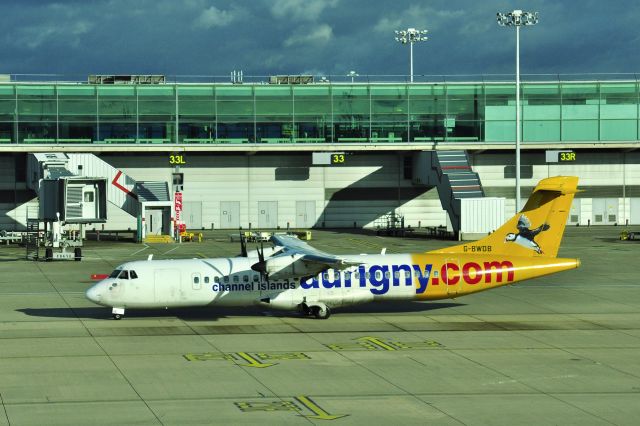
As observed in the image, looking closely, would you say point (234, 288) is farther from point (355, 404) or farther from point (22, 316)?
point (355, 404)

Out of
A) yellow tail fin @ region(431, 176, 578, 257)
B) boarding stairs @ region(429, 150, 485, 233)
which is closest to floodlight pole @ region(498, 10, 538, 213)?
boarding stairs @ region(429, 150, 485, 233)

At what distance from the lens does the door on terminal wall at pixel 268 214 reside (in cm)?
9912

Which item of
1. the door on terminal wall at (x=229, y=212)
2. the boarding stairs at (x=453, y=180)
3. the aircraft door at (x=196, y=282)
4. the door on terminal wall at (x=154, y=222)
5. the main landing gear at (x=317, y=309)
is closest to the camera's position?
the aircraft door at (x=196, y=282)

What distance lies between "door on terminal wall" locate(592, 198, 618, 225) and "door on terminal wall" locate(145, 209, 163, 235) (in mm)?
44404

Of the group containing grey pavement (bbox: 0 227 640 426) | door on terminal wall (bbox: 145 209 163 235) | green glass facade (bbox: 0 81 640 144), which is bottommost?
grey pavement (bbox: 0 227 640 426)

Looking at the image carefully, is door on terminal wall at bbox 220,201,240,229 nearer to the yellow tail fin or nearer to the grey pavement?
the grey pavement

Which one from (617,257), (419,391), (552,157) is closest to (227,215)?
(552,157)

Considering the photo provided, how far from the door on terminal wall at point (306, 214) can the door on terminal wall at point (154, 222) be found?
53.4 feet

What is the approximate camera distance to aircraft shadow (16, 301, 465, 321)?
1839 inches

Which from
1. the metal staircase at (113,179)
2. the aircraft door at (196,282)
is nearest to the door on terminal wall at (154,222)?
the metal staircase at (113,179)

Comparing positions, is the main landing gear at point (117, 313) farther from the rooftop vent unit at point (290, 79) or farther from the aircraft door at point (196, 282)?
the rooftop vent unit at point (290, 79)

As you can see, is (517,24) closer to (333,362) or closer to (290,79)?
(290,79)

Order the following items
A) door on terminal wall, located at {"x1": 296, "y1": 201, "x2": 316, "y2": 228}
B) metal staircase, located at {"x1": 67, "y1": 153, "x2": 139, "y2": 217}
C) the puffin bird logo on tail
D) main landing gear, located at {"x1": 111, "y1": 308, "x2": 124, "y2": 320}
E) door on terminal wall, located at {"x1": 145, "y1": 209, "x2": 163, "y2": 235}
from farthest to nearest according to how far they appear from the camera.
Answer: door on terminal wall, located at {"x1": 296, "y1": 201, "x2": 316, "y2": 228}, door on terminal wall, located at {"x1": 145, "y1": 209, "x2": 163, "y2": 235}, metal staircase, located at {"x1": 67, "y1": 153, "x2": 139, "y2": 217}, the puffin bird logo on tail, main landing gear, located at {"x1": 111, "y1": 308, "x2": 124, "y2": 320}

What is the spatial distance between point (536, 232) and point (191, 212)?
184 ft
